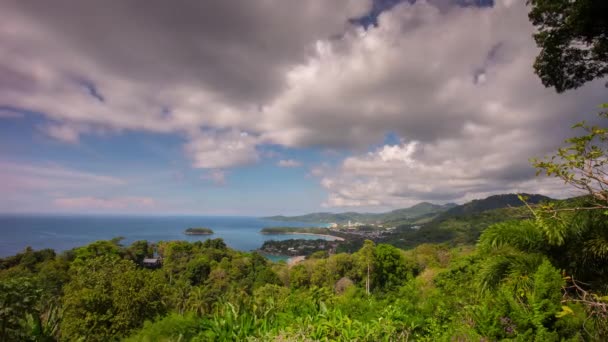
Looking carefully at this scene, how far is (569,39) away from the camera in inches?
229

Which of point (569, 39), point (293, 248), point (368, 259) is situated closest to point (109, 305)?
point (569, 39)

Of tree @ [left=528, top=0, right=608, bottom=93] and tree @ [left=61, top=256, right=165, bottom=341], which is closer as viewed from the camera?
tree @ [left=528, top=0, right=608, bottom=93]

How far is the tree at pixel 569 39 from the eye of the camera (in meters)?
5.16

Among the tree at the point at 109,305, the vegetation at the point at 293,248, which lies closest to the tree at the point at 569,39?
the tree at the point at 109,305

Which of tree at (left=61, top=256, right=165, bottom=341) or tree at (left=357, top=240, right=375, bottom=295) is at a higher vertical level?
tree at (left=61, top=256, right=165, bottom=341)

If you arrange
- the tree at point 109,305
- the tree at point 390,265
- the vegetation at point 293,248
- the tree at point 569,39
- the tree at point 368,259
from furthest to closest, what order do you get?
the vegetation at point 293,248, the tree at point 368,259, the tree at point 390,265, the tree at point 109,305, the tree at point 569,39

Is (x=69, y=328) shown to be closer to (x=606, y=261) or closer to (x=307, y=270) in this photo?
(x=606, y=261)

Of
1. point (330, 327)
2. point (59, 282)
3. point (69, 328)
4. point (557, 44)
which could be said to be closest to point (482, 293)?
point (330, 327)

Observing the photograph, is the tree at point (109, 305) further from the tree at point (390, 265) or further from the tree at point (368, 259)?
the tree at point (390, 265)

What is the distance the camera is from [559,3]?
18.1ft

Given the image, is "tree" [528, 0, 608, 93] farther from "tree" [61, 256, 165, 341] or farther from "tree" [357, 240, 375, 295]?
"tree" [357, 240, 375, 295]

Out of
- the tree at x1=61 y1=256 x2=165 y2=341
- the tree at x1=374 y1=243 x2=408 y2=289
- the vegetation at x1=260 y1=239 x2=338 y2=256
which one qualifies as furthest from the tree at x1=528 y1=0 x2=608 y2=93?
the vegetation at x1=260 y1=239 x2=338 y2=256

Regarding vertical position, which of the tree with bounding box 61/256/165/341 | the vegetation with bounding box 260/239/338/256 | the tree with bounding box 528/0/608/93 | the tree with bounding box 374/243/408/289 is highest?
the tree with bounding box 528/0/608/93

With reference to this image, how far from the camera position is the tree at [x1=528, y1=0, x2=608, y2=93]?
16.9 feet
